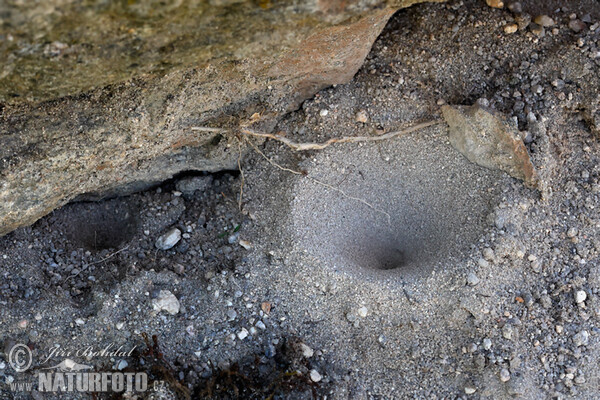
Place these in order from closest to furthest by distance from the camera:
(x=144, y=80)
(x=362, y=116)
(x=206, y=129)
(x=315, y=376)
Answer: (x=144, y=80) → (x=315, y=376) → (x=206, y=129) → (x=362, y=116)

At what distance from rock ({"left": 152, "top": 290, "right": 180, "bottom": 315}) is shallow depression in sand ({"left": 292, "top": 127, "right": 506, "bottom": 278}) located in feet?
1.61

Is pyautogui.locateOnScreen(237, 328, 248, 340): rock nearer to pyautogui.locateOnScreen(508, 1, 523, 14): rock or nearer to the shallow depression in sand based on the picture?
the shallow depression in sand

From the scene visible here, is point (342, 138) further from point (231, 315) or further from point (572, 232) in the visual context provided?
point (572, 232)

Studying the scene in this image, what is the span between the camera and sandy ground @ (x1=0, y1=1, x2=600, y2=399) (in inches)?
76.2

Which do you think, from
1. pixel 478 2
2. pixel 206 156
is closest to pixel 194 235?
pixel 206 156

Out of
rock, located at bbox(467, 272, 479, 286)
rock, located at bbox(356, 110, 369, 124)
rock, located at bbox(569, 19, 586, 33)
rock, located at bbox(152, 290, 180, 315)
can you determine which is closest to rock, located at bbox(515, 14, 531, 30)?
rock, located at bbox(569, 19, 586, 33)

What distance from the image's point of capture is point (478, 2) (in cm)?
214

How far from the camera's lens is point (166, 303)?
6.49 ft

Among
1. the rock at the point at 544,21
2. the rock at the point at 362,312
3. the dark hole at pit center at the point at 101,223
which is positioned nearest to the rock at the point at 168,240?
the dark hole at pit center at the point at 101,223

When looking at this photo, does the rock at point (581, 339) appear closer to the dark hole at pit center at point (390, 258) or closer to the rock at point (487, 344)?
the rock at point (487, 344)

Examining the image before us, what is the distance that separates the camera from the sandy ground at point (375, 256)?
1.94 m

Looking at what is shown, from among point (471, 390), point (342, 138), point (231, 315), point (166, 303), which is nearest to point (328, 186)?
point (342, 138)

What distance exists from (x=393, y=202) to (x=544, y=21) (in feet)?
2.87

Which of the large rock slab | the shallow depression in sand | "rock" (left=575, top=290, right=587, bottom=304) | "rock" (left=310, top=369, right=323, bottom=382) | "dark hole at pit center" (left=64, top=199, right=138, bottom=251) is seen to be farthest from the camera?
"dark hole at pit center" (left=64, top=199, right=138, bottom=251)
